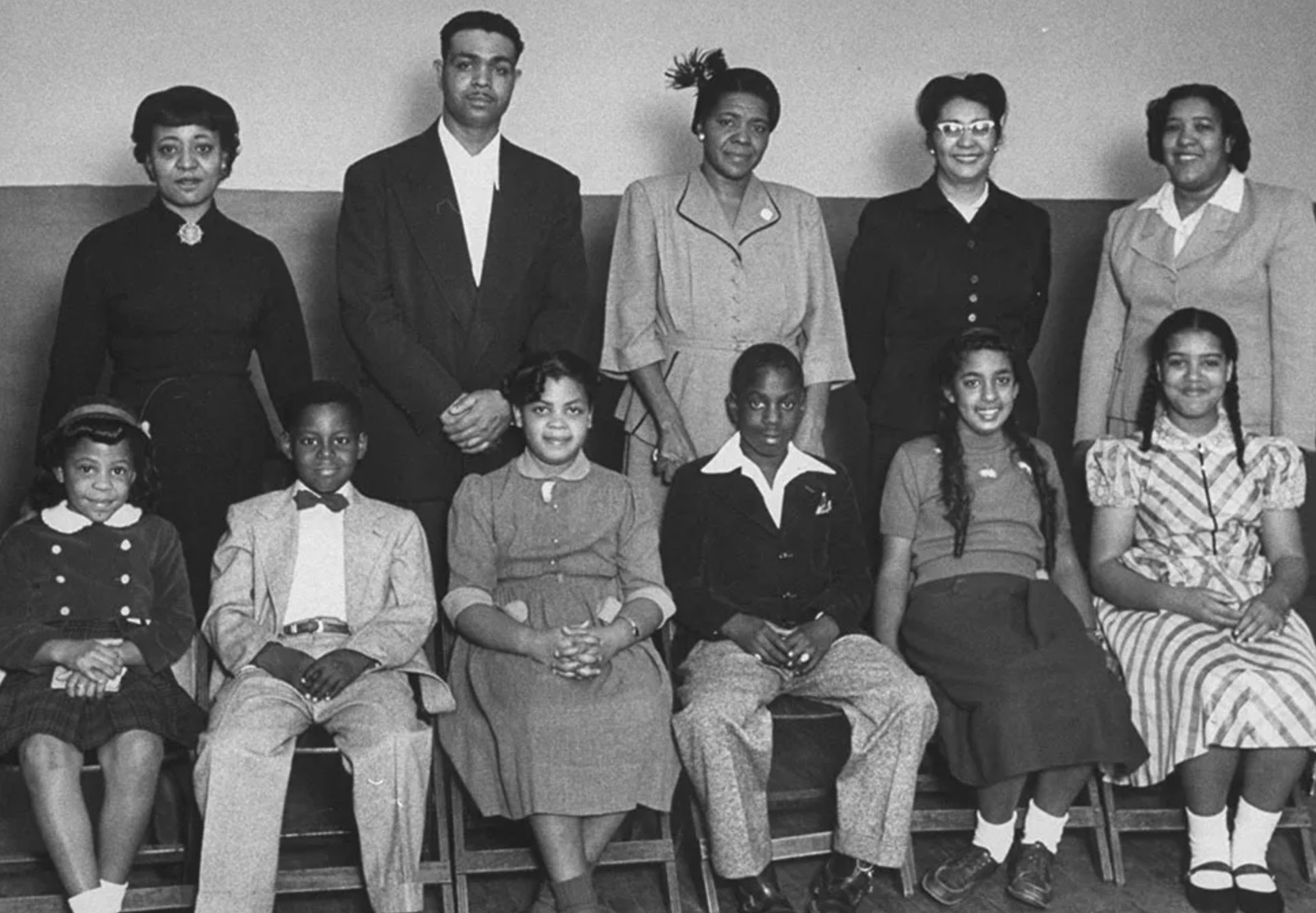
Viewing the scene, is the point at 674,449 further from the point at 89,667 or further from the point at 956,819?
the point at 89,667

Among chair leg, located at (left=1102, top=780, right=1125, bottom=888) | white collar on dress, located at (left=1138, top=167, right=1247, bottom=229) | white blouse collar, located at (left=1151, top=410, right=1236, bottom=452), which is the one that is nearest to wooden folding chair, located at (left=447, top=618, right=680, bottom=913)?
chair leg, located at (left=1102, top=780, right=1125, bottom=888)

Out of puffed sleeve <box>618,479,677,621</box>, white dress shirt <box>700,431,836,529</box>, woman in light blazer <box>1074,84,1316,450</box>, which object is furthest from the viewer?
woman in light blazer <box>1074,84,1316,450</box>

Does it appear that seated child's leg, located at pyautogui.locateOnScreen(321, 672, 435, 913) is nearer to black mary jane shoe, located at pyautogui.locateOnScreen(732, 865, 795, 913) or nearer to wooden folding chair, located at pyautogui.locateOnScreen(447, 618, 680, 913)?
wooden folding chair, located at pyautogui.locateOnScreen(447, 618, 680, 913)

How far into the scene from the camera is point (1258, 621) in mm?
3582

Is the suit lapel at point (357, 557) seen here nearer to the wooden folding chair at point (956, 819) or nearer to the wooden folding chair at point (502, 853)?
the wooden folding chair at point (502, 853)

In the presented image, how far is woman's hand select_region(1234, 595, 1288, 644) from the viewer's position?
11.7 feet

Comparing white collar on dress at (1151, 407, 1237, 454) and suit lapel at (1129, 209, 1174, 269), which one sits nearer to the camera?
white collar on dress at (1151, 407, 1237, 454)

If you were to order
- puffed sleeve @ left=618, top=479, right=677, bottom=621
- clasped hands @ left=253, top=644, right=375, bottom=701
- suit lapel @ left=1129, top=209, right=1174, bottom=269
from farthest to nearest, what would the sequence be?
suit lapel @ left=1129, top=209, right=1174, bottom=269 < puffed sleeve @ left=618, top=479, right=677, bottom=621 < clasped hands @ left=253, top=644, right=375, bottom=701

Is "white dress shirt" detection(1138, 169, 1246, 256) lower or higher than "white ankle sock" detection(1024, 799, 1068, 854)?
higher

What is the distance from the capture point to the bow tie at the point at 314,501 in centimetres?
351

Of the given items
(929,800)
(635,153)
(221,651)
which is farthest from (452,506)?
(635,153)

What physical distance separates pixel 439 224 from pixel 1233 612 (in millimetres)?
2057

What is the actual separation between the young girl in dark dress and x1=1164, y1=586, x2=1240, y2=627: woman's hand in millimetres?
2213

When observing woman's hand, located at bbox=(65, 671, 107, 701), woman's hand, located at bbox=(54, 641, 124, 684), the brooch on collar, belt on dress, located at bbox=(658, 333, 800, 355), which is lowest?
woman's hand, located at bbox=(65, 671, 107, 701)
